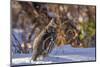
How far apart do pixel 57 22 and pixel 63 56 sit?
0.41 meters

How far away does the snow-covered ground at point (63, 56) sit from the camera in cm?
234

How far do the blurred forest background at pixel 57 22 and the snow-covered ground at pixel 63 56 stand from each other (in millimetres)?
57

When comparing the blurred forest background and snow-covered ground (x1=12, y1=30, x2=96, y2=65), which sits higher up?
the blurred forest background

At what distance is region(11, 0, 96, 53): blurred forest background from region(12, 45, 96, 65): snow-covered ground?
0.06 metres

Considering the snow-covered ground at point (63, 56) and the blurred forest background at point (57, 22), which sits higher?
the blurred forest background at point (57, 22)

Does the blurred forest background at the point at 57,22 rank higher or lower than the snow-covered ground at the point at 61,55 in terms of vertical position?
higher

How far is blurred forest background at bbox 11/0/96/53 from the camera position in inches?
92.1

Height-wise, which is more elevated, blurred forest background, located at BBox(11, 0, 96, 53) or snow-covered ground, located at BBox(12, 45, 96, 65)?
blurred forest background, located at BBox(11, 0, 96, 53)

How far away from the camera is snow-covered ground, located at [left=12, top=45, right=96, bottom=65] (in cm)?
234

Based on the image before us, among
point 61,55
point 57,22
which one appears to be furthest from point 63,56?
point 57,22

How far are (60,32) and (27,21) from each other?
0.42 metres

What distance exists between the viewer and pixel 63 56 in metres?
2.52

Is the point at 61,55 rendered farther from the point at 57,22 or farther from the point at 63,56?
the point at 57,22

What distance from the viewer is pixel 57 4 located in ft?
8.24
